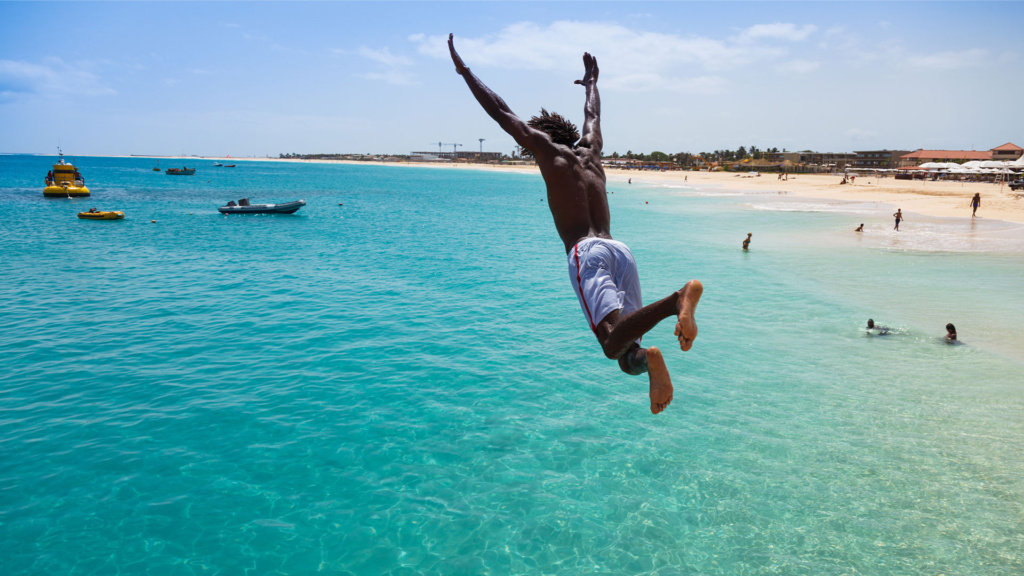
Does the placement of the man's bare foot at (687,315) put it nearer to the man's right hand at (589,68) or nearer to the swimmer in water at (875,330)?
the man's right hand at (589,68)

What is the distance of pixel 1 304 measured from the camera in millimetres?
20359

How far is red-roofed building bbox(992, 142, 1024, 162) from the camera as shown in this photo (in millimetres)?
104500

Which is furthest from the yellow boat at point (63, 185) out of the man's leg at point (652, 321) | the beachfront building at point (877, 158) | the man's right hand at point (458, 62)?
the beachfront building at point (877, 158)

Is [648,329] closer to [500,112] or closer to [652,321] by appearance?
[652,321]

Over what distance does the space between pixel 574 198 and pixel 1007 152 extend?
140 meters

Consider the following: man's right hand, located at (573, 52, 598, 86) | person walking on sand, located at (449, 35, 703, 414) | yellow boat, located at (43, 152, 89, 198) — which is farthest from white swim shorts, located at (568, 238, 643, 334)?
yellow boat, located at (43, 152, 89, 198)

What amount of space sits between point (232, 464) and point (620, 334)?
877 centimetres

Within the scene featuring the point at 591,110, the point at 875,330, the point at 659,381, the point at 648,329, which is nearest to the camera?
the point at 648,329

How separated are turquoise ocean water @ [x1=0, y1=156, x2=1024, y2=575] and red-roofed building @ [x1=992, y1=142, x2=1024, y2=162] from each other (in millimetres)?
110197

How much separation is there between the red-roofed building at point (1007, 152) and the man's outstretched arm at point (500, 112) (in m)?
137

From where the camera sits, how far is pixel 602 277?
4242mm

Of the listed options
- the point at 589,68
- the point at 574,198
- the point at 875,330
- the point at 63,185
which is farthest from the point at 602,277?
the point at 63,185

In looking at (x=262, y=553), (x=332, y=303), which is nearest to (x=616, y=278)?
(x=262, y=553)

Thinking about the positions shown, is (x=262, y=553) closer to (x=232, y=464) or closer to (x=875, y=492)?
(x=232, y=464)
